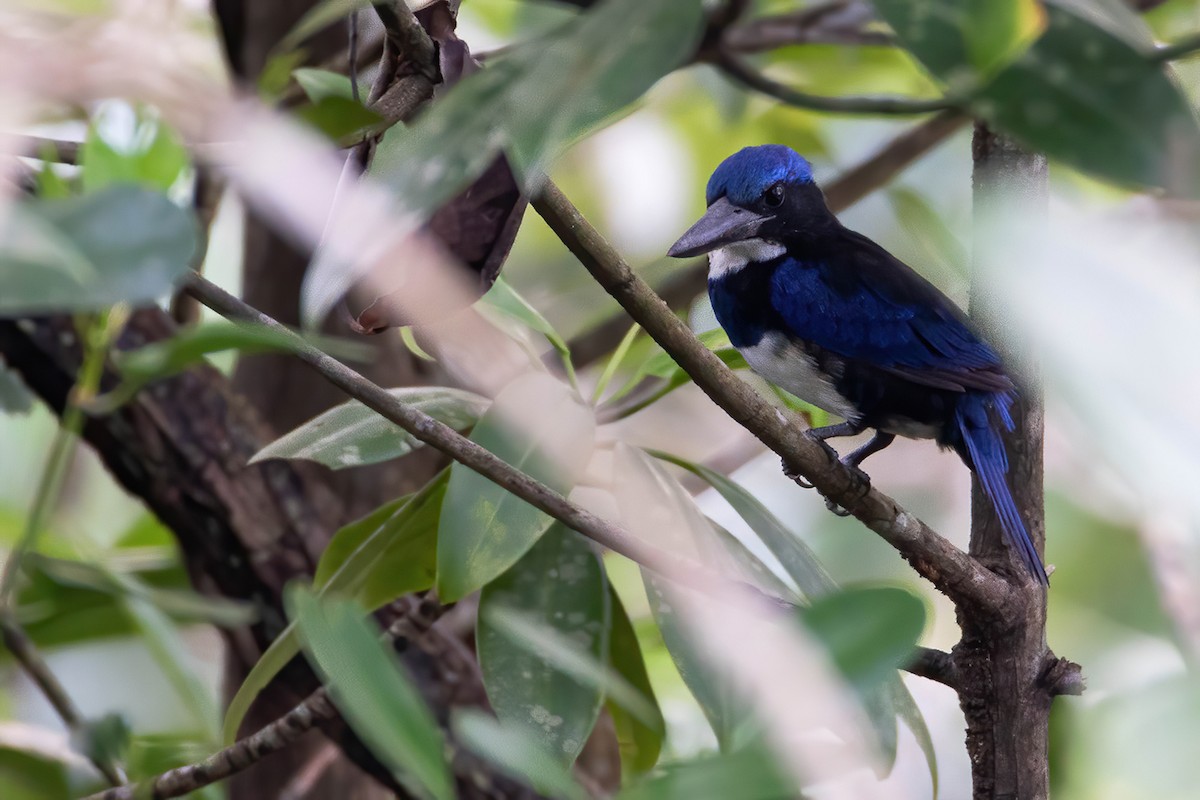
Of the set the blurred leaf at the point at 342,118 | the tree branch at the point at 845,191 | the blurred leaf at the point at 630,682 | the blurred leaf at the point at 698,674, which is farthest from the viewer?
the tree branch at the point at 845,191

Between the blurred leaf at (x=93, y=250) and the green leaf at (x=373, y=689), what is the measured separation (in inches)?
5.5

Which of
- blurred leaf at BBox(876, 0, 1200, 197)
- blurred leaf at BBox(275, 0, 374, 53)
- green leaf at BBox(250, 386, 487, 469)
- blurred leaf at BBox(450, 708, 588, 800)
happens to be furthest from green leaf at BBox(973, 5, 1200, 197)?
green leaf at BBox(250, 386, 487, 469)

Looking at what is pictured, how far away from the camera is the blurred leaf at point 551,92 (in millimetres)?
332

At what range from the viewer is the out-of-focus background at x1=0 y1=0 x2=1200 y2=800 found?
0.32 m

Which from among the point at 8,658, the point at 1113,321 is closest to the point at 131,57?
the point at 8,658

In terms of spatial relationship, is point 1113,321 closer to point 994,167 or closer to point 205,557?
point 994,167

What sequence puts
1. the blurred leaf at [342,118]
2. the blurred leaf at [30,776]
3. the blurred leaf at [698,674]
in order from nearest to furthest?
the blurred leaf at [342,118] → the blurred leaf at [698,674] → the blurred leaf at [30,776]

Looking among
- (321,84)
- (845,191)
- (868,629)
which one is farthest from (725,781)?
(845,191)

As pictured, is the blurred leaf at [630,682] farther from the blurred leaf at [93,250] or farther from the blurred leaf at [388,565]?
the blurred leaf at [93,250]

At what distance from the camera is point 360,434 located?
0.91m

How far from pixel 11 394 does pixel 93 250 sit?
1.15m

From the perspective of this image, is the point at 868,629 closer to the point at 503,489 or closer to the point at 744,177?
the point at 503,489

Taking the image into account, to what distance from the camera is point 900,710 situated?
85 cm

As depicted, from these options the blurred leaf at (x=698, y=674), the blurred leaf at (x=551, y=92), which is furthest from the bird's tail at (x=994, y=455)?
the blurred leaf at (x=551, y=92)
